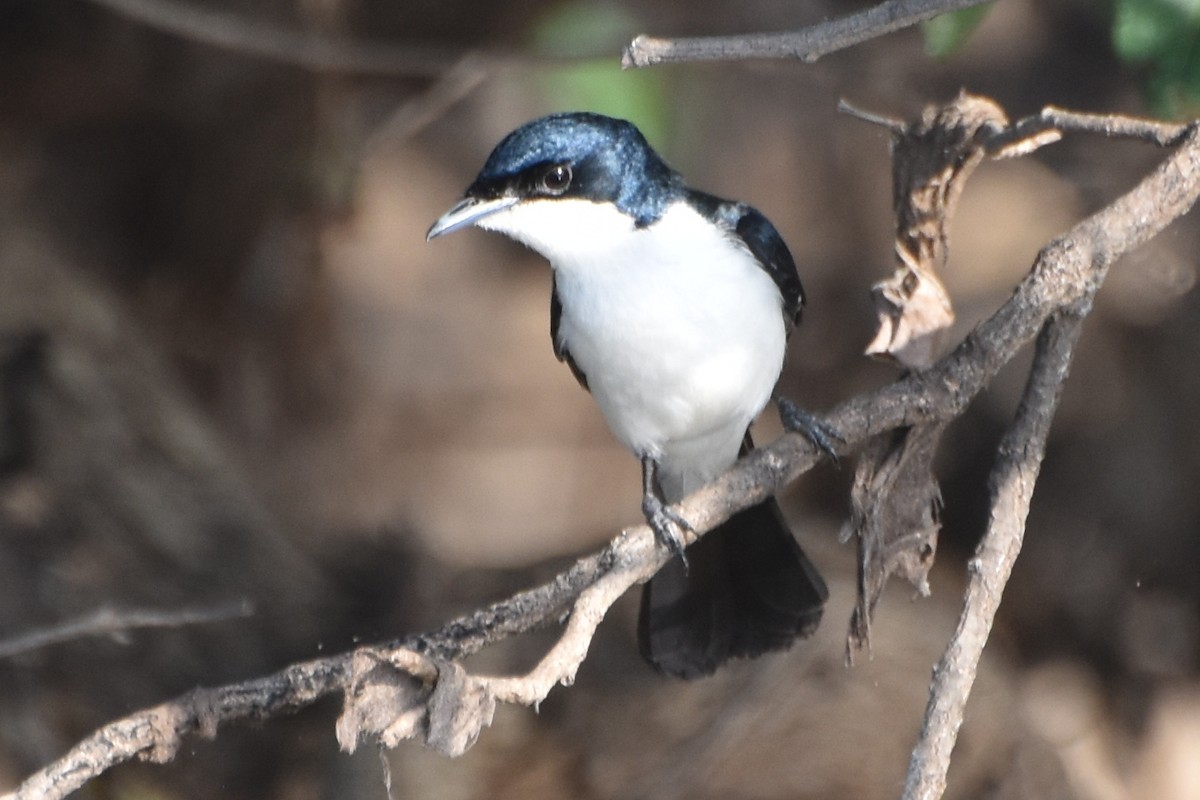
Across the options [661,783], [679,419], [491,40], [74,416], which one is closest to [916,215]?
[679,419]

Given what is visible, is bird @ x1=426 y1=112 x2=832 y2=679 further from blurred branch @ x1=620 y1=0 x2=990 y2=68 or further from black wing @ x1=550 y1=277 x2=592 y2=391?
blurred branch @ x1=620 y1=0 x2=990 y2=68

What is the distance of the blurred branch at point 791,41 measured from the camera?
218 cm

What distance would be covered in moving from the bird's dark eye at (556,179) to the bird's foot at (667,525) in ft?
2.32

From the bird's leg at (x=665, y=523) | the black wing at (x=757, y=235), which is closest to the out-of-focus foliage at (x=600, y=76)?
the black wing at (x=757, y=235)

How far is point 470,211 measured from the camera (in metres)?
3.15

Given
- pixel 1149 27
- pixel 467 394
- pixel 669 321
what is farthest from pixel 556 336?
pixel 467 394

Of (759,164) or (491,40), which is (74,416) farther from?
(759,164)

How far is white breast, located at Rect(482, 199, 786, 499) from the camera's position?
10.6ft

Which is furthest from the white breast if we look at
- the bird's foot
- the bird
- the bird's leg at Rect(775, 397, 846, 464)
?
the bird's foot

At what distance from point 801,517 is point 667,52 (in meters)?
3.61

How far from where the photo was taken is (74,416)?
14.5ft

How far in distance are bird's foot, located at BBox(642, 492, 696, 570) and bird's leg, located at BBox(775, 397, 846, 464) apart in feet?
1.01

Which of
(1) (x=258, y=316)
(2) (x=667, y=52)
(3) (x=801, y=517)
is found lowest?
(2) (x=667, y=52)

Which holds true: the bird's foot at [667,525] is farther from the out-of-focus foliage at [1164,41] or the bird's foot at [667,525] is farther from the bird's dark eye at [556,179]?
the out-of-focus foliage at [1164,41]
